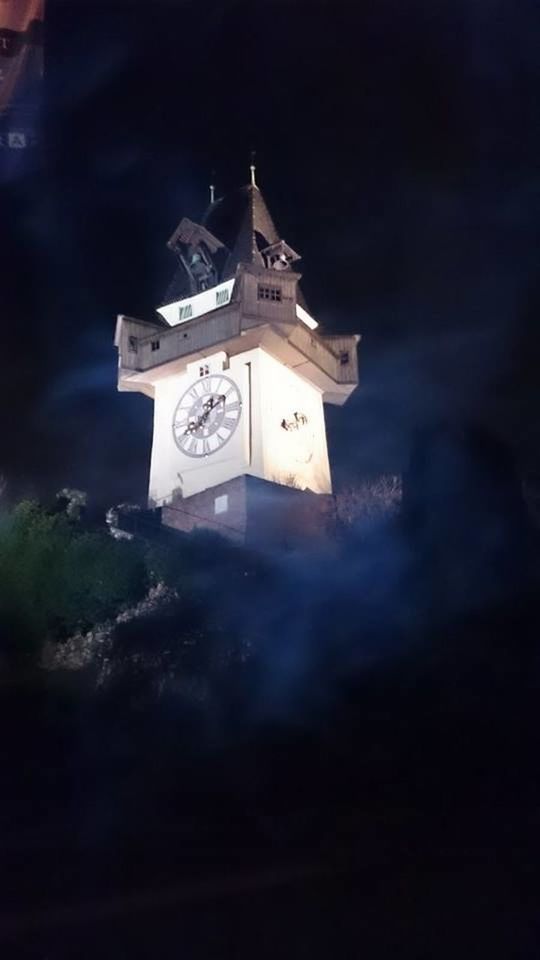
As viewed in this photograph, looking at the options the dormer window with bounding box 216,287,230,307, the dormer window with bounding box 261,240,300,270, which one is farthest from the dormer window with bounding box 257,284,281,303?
the dormer window with bounding box 261,240,300,270

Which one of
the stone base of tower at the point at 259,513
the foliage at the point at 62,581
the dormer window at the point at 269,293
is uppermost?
the dormer window at the point at 269,293

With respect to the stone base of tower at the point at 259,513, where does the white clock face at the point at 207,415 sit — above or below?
above

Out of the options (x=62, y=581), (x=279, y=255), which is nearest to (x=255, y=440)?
(x=62, y=581)

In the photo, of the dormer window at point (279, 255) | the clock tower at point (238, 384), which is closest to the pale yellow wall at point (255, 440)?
the clock tower at point (238, 384)

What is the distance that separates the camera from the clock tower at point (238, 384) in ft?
71.3

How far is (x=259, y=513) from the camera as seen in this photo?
2117 centimetres

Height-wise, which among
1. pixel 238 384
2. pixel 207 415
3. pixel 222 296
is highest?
pixel 222 296

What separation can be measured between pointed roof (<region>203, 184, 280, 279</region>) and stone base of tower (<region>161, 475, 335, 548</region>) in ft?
24.3

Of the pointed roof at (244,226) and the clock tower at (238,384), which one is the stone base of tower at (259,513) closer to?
the clock tower at (238,384)

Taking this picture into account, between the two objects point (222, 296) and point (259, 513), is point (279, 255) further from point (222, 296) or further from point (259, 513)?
point (259, 513)

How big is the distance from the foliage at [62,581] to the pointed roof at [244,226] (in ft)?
32.5

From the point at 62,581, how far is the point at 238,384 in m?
7.13

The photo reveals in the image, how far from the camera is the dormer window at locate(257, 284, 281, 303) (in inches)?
958

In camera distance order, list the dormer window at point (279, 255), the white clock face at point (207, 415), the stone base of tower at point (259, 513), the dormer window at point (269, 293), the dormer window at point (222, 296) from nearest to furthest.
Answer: the stone base of tower at point (259, 513) → the white clock face at point (207, 415) → the dormer window at point (269, 293) → the dormer window at point (222, 296) → the dormer window at point (279, 255)
